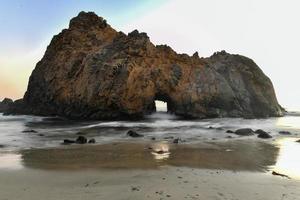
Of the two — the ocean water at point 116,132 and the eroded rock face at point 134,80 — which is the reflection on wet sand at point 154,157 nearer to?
the ocean water at point 116,132

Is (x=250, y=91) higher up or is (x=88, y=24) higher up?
(x=88, y=24)

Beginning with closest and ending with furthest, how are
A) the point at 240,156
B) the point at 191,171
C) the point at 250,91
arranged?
the point at 191,171, the point at 240,156, the point at 250,91

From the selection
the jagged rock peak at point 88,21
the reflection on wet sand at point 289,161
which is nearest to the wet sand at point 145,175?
the reflection on wet sand at point 289,161

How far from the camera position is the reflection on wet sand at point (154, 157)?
11953 millimetres

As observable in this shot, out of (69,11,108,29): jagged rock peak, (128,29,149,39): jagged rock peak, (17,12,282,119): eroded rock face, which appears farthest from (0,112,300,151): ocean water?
(69,11,108,29): jagged rock peak

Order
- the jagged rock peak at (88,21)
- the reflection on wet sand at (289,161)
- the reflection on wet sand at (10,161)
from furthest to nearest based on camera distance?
the jagged rock peak at (88,21) < the reflection on wet sand at (10,161) < the reflection on wet sand at (289,161)

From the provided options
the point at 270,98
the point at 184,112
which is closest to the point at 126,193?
the point at 184,112

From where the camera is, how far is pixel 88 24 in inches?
2175

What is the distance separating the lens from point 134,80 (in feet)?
135

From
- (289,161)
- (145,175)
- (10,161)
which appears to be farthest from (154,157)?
(10,161)

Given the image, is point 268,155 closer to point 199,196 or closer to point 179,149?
point 179,149

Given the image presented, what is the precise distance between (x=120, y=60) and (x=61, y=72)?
→ 11.1 metres

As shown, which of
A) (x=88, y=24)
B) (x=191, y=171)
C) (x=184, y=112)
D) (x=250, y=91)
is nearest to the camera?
(x=191, y=171)

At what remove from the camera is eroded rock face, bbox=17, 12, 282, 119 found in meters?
41.6
